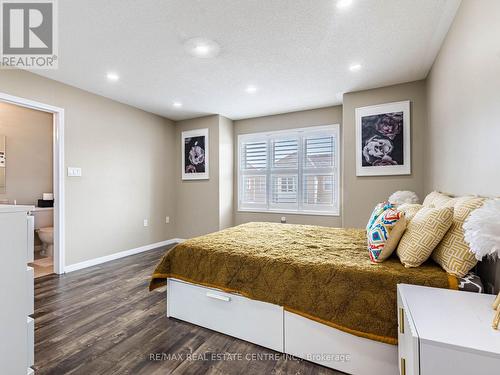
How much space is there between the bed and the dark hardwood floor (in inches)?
4.2

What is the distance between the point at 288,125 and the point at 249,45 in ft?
7.49

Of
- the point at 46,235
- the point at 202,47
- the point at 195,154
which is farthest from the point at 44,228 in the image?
the point at 202,47

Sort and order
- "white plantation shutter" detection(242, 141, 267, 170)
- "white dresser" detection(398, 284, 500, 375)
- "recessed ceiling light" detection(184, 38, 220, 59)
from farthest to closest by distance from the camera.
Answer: "white plantation shutter" detection(242, 141, 267, 170) → "recessed ceiling light" detection(184, 38, 220, 59) → "white dresser" detection(398, 284, 500, 375)

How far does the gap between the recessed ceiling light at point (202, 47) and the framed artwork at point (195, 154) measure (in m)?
2.26

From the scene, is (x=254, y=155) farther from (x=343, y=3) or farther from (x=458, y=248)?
(x=458, y=248)

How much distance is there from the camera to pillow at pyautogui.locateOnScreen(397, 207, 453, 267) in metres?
1.44

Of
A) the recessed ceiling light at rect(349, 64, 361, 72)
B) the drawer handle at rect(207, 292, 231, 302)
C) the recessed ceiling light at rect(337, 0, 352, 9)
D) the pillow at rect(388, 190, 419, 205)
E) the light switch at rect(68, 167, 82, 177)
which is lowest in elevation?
the drawer handle at rect(207, 292, 231, 302)

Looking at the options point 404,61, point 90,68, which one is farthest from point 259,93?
point 90,68

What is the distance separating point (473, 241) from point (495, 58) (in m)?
1.14

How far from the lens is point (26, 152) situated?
13.9 feet

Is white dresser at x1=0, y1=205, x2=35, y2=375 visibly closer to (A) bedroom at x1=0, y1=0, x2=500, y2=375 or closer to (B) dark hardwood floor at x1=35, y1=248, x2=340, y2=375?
(A) bedroom at x1=0, y1=0, x2=500, y2=375

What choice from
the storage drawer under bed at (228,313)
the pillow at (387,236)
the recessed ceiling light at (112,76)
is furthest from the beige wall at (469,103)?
the recessed ceiling light at (112,76)

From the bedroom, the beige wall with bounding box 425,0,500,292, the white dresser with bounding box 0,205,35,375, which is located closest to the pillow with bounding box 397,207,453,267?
the bedroom

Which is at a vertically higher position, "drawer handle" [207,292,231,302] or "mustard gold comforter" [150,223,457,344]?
"mustard gold comforter" [150,223,457,344]
